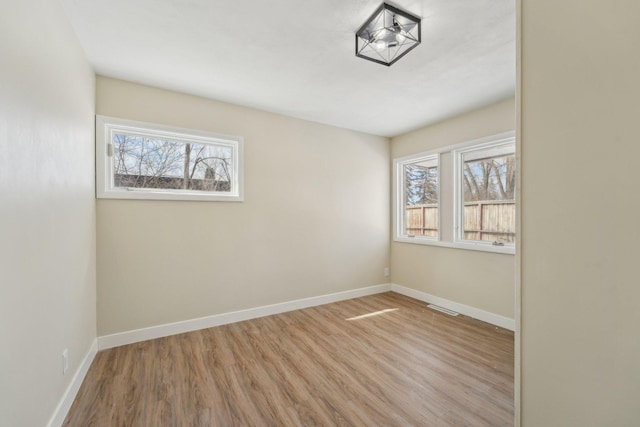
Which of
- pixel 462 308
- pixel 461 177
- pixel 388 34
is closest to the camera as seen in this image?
pixel 388 34

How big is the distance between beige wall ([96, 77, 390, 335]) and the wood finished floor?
0.45 meters

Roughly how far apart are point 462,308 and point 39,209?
155 inches

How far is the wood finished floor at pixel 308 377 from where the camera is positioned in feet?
5.28

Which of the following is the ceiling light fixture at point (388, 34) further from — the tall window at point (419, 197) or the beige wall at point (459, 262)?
the tall window at point (419, 197)

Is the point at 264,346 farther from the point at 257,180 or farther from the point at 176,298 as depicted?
the point at 257,180

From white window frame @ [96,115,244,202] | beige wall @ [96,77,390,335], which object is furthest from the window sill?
white window frame @ [96,115,244,202]

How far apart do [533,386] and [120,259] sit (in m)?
3.09

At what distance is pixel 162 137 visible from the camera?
8.91 feet

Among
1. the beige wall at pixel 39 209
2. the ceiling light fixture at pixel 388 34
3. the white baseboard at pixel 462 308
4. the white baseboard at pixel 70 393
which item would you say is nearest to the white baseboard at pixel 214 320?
the white baseboard at pixel 70 393

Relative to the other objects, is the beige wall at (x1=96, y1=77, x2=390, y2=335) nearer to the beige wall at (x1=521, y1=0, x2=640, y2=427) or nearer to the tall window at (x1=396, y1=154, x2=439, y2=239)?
the tall window at (x1=396, y1=154, x2=439, y2=239)

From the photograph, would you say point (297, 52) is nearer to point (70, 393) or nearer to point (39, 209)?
point (39, 209)

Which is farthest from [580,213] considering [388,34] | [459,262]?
[459,262]

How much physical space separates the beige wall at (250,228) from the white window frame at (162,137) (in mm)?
70

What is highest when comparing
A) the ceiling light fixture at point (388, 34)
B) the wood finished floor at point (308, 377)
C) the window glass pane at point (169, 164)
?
the ceiling light fixture at point (388, 34)
